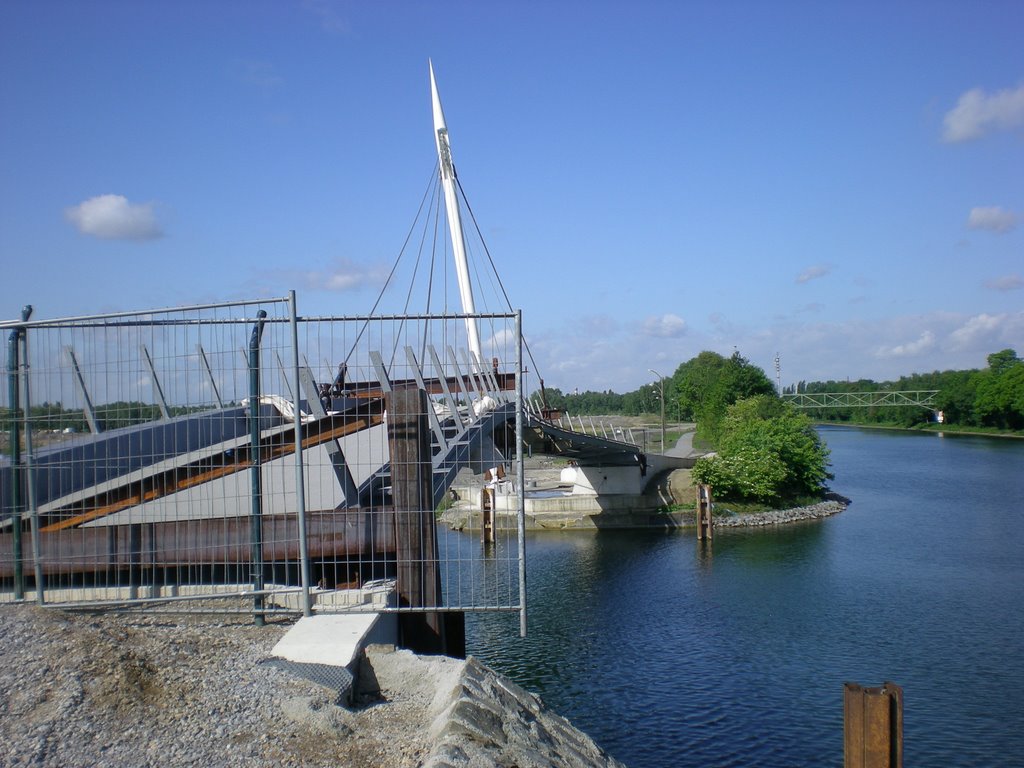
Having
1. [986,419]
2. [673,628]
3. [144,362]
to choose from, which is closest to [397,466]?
[144,362]

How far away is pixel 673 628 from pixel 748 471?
17.2 m

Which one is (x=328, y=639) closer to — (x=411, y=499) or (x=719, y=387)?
(x=411, y=499)

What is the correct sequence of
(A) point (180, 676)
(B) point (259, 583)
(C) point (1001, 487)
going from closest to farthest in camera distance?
1. (A) point (180, 676)
2. (B) point (259, 583)
3. (C) point (1001, 487)

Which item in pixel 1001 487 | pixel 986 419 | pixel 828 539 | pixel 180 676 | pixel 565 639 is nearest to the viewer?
pixel 180 676

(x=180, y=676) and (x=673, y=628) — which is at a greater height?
(x=180, y=676)

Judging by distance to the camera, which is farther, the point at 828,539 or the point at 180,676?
the point at 828,539

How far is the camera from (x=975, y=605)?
58.0ft

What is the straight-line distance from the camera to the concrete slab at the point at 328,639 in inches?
196

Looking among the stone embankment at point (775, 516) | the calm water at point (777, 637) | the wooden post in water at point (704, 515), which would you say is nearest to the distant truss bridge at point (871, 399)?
the stone embankment at point (775, 516)

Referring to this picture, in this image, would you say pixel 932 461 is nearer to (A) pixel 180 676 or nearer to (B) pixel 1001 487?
(B) pixel 1001 487

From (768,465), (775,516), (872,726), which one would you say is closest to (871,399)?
(768,465)

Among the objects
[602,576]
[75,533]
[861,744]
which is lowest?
[602,576]

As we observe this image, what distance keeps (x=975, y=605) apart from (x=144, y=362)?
1726 centimetres

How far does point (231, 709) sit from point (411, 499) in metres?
2.18
